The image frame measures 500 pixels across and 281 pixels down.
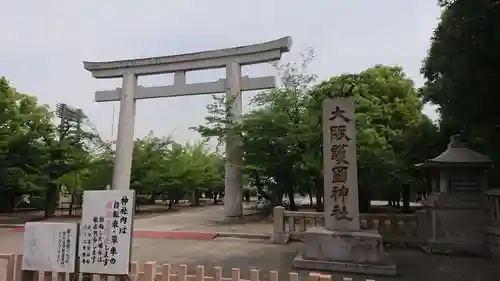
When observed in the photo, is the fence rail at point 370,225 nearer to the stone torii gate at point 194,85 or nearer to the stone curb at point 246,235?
the stone curb at point 246,235

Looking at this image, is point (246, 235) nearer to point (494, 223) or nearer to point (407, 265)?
point (407, 265)

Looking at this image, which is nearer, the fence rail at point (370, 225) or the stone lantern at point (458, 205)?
the stone lantern at point (458, 205)

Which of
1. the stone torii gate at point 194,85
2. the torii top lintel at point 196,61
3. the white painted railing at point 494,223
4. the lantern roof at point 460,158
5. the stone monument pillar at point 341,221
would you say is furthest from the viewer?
the stone torii gate at point 194,85

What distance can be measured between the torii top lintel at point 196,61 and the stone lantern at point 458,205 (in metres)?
8.68

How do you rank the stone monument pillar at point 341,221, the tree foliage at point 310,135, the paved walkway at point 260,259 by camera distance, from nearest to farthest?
the paved walkway at point 260,259 → the stone monument pillar at point 341,221 → the tree foliage at point 310,135

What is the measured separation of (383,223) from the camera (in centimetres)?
1125

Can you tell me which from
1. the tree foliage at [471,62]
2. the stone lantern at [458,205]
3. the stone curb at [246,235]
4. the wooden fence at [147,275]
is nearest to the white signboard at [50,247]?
the wooden fence at [147,275]

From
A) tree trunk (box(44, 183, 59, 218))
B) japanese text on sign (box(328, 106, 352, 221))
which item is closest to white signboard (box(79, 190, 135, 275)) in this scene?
japanese text on sign (box(328, 106, 352, 221))

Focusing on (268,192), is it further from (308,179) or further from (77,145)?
(77,145)

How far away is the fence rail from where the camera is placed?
36.0 feet

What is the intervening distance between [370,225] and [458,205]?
2248 millimetres

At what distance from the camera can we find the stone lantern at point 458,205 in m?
9.80

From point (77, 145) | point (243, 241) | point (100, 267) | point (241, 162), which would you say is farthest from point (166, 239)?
point (77, 145)

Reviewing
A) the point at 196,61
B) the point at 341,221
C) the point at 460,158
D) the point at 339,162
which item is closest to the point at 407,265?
the point at 341,221
